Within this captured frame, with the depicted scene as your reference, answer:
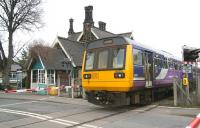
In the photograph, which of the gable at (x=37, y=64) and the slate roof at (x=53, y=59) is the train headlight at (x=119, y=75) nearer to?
the slate roof at (x=53, y=59)

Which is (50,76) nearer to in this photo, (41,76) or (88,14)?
(41,76)

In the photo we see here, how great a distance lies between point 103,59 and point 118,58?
79cm

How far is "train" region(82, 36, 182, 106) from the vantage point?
14836 millimetres

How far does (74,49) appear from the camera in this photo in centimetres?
4203

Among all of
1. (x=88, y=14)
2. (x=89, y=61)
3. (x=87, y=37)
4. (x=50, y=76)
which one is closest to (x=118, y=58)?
(x=89, y=61)

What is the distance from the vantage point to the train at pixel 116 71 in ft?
48.7

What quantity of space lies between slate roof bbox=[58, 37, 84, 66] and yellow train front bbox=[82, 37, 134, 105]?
22.7 meters


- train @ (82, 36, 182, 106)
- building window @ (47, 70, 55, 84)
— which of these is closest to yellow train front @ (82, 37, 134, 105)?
train @ (82, 36, 182, 106)

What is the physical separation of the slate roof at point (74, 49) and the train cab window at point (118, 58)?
77.5 ft

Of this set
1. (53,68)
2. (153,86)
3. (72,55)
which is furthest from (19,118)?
(72,55)

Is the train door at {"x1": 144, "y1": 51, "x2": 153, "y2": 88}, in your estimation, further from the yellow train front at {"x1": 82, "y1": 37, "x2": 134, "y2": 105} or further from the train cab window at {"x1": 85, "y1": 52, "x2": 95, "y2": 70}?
the train cab window at {"x1": 85, "y1": 52, "x2": 95, "y2": 70}

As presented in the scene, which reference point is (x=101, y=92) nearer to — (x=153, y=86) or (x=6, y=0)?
(x=153, y=86)

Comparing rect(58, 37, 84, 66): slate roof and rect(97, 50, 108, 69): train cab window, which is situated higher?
rect(58, 37, 84, 66): slate roof

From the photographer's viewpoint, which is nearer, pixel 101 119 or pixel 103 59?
pixel 101 119
